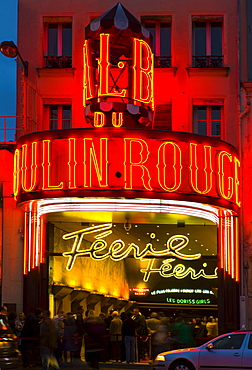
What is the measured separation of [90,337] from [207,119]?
9211mm

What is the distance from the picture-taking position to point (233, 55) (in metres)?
29.0

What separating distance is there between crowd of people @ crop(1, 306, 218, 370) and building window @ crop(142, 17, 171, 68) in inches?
366

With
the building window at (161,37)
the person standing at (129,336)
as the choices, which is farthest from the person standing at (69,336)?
the building window at (161,37)

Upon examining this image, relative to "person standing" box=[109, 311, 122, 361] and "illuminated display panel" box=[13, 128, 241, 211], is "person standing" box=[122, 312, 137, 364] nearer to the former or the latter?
"person standing" box=[109, 311, 122, 361]

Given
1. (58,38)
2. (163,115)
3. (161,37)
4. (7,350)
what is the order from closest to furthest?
(7,350) → (163,115) → (58,38) → (161,37)

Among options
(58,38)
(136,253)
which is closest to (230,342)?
(136,253)

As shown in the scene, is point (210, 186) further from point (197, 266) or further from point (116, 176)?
point (197, 266)

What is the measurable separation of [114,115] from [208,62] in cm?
529

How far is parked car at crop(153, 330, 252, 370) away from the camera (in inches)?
784

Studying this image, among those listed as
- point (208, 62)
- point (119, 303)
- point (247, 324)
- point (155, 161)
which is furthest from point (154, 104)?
point (119, 303)

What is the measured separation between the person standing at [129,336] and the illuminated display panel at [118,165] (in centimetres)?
421

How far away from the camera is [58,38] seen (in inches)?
1164

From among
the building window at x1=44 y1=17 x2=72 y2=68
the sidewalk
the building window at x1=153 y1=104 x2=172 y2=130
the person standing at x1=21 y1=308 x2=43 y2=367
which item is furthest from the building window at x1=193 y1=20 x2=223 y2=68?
the person standing at x1=21 y1=308 x2=43 y2=367

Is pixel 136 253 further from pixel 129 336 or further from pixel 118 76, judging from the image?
pixel 118 76
